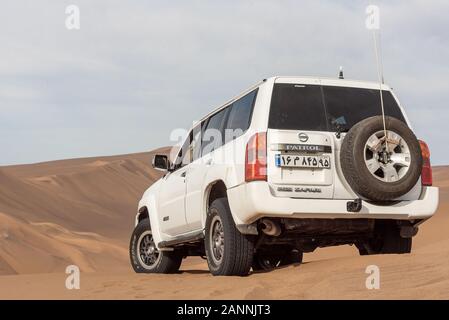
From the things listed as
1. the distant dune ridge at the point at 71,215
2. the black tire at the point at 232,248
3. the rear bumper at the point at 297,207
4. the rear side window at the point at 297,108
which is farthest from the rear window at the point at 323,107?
the distant dune ridge at the point at 71,215

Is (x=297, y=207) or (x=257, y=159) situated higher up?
(x=257, y=159)

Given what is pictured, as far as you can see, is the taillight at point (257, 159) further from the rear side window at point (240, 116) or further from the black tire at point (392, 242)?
the black tire at point (392, 242)

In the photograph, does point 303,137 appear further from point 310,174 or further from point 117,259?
point 117,259

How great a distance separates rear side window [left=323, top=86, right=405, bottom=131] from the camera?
7.09m

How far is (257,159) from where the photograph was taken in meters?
6.67

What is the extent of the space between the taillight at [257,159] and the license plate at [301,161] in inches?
5.1

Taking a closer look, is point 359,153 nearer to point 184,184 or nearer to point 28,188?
point 184,184

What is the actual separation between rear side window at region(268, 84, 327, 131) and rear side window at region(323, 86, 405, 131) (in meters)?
0.10

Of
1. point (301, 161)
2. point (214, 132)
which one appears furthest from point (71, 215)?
point (301, 161)

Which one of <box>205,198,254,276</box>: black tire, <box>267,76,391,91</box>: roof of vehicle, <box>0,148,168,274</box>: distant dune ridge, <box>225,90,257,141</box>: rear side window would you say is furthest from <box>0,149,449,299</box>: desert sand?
<box>267,76,391,91</box>: roof of vehicle

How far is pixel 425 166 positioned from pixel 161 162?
11.6 ft

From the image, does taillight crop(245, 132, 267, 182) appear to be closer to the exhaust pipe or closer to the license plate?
the license plate

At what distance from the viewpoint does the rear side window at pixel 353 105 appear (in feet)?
23.3
